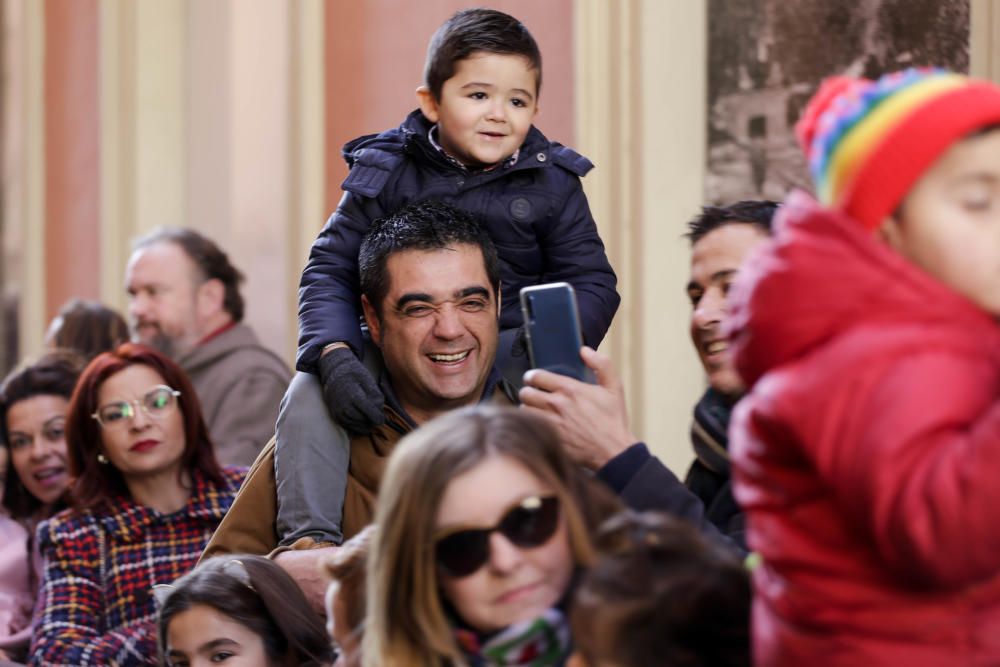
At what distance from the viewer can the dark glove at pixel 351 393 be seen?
3.40 metres

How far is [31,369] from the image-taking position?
5.56 meters

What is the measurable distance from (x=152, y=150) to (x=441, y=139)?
4505 mm

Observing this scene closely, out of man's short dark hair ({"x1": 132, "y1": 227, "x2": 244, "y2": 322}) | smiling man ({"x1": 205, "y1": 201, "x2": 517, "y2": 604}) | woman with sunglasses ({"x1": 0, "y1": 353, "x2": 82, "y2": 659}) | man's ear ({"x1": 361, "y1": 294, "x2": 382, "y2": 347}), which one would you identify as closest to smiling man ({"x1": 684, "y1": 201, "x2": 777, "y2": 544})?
smiling man ({"x1": 205, "y1": 201, "x2": 517, "y2": 604})

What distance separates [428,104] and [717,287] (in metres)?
0.78

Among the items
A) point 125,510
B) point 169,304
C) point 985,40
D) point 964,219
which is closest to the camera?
point 964,219

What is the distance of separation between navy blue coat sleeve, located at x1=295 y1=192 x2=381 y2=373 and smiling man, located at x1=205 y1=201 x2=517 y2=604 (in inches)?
2.7

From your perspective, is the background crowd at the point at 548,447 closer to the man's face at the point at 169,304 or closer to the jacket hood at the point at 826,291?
the jacket hood at the point at 826,291

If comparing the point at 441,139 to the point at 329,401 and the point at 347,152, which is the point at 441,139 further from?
the point at 329,401

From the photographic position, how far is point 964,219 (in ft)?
6.09

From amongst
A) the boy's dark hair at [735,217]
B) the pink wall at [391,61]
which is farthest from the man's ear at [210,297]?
the boy's dark hair at [735,217]

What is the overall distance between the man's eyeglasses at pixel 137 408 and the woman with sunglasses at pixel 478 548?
2483mm

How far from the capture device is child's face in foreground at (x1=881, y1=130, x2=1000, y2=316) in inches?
72.8

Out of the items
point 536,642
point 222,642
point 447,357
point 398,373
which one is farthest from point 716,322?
point 536,642

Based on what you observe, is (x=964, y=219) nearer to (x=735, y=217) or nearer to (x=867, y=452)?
(x=867, y=452)
